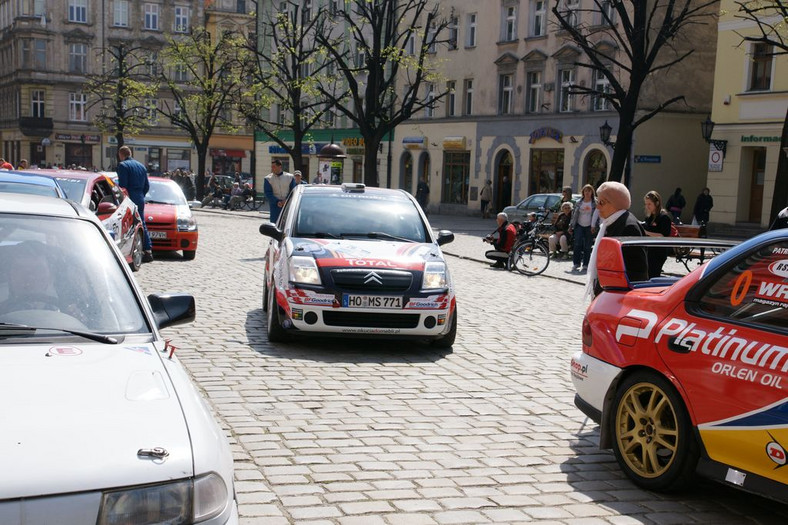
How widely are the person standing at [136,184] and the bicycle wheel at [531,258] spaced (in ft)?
24.0

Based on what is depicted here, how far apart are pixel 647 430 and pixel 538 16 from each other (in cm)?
4213

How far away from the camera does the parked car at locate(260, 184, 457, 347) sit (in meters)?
9.10

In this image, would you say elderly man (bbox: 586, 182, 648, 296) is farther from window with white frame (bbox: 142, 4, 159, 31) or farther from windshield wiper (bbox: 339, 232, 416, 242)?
window with white frame (bbox: 142, 4, 159, 31)

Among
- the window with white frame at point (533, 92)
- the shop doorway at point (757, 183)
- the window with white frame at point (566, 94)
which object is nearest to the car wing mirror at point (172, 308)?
the shop doorway at point (757, 183)

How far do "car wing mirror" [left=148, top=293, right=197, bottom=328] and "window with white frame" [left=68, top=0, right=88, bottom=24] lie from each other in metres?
85.4

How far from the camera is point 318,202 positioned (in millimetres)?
10711

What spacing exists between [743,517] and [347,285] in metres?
4.83

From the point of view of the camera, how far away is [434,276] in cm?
941

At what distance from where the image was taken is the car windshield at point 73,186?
13.5 meters

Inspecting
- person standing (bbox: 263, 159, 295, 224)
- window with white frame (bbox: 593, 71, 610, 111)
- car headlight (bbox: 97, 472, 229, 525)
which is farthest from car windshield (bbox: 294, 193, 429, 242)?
window with white frame (bbox: 593, 71, 610, 111)

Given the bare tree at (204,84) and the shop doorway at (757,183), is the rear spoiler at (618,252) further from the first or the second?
the bare tree at (204,84)


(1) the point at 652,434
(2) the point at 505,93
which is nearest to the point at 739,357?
(1) the point at 652,434

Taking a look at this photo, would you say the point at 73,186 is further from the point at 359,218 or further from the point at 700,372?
the point at 700,372

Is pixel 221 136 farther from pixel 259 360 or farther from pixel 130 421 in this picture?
pixel 130 421
